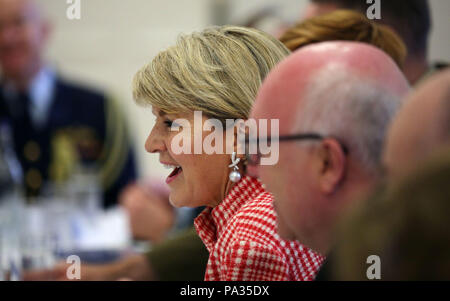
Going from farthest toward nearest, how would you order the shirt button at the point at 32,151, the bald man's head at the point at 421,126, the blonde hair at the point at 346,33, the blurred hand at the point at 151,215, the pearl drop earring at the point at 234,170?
the shirt button at the point at 32,151 < the blurred hand at the point at 151,215 < the blonde hair at the point at 346,33 < the pearl drop earring at the point at 234,170 < the bald man's head at the point at 421,126

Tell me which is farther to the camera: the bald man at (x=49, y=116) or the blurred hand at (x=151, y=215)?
the bald man at (x=49, y=116)

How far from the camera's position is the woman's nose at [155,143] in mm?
1057

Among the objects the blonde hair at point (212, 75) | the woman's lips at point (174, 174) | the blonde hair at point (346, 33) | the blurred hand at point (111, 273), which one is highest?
the blonde hair at point (346, 33)

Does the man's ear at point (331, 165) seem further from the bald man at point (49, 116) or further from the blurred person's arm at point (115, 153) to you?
the blurred person's arm at point (115, 153)

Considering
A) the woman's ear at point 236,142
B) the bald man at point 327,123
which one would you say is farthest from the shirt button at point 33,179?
the bald man at point 327,123

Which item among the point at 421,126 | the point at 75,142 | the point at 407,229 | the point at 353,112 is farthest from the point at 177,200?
the point at 75,142

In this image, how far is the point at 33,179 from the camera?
3270mm

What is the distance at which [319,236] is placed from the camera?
0.86 meters

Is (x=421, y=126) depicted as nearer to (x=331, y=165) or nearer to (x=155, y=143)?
(x=331, y=165)

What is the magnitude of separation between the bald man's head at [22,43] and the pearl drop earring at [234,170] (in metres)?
2.73

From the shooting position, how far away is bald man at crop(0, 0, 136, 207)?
3.41 metres
